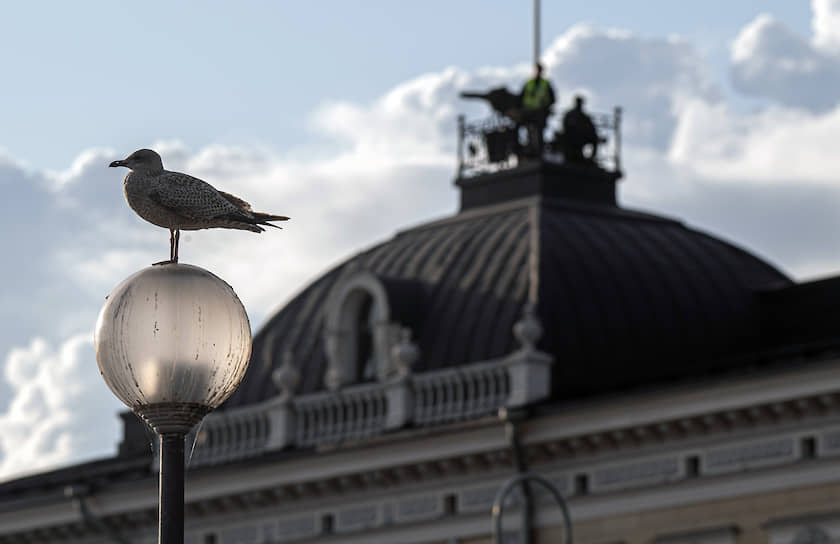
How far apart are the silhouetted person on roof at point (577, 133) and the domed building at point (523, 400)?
0.56m

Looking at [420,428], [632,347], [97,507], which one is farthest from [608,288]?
[97,507]

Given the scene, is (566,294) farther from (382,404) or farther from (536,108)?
(536,108)

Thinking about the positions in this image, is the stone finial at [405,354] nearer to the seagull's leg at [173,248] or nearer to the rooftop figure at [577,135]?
the rooftop figure at [577,135]

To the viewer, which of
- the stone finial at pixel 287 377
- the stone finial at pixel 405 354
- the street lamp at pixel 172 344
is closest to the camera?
the street lamp at pixel 172 344

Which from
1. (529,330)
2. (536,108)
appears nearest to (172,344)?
(529,330)

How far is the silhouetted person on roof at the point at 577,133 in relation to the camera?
170ft

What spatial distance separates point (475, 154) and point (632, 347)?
25.3ft

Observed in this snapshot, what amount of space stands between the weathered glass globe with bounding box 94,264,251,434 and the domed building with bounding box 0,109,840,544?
26.6 metres

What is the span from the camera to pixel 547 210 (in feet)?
162

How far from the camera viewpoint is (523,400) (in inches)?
1702

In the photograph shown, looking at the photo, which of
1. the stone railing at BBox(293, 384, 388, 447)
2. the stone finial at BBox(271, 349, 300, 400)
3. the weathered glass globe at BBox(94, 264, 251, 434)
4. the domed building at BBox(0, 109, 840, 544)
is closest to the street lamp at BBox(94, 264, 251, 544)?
the weathered glass globe at BBox(94, 264, 251, 434)

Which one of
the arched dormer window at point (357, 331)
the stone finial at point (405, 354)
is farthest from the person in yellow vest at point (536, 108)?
the stone finial at point (405, 354)

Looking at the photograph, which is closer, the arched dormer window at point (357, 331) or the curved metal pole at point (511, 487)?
the curved metal pole at point (511, 487)

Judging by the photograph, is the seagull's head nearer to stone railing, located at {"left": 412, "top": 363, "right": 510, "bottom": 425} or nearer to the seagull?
the seagull
